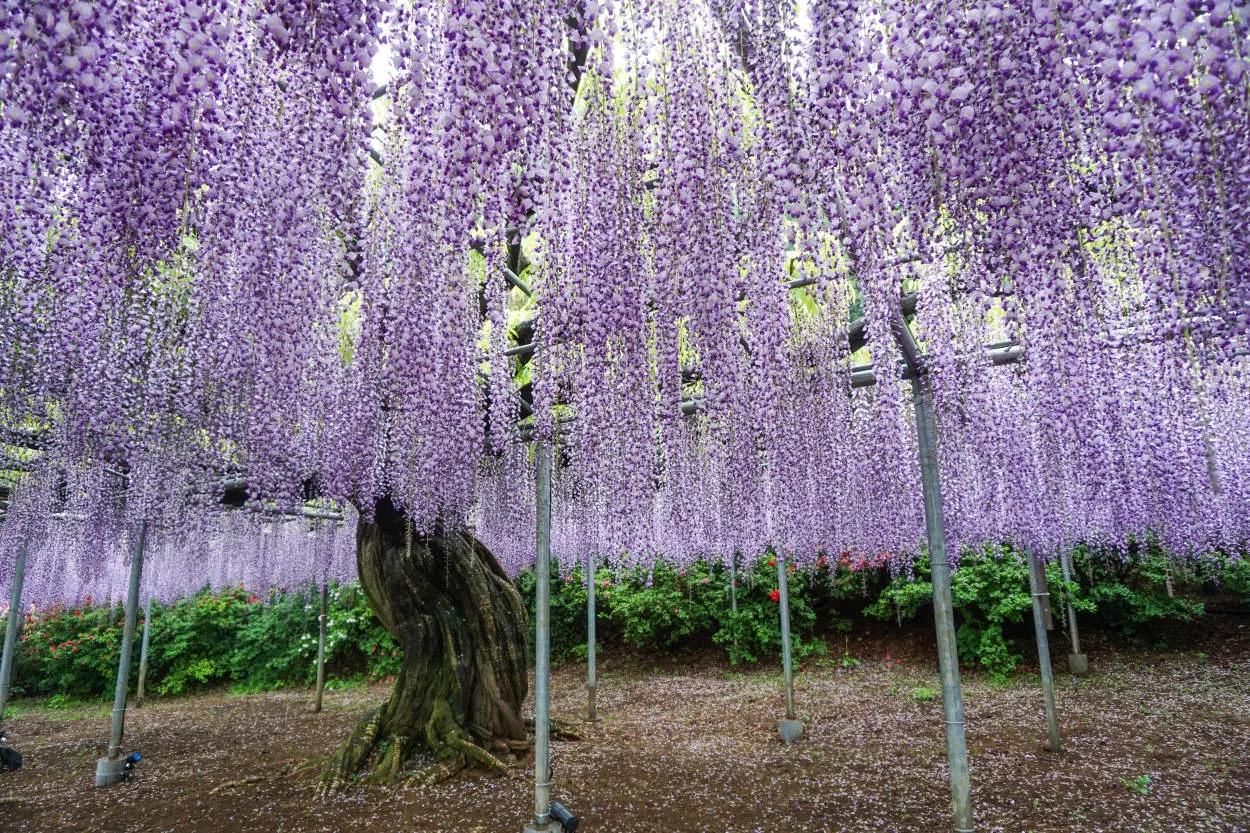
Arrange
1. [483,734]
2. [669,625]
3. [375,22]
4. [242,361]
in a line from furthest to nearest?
[669,625] → [483,734] → [242,361] → [375,22]

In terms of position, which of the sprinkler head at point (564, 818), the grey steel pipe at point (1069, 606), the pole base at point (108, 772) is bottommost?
the pole base at point (108, 772)

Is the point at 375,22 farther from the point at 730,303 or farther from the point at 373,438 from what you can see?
the point at 373,438

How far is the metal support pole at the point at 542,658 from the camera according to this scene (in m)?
3.86

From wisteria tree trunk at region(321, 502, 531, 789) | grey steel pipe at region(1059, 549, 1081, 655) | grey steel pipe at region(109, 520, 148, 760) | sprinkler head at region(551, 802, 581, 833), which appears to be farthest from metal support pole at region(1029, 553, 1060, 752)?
grey steel pipe at region(109, 520, 148, 760)

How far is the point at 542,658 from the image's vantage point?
413 cm

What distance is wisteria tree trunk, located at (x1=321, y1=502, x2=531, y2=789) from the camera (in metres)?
5.71

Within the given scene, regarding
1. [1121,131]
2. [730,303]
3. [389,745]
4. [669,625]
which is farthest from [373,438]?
[669,625]

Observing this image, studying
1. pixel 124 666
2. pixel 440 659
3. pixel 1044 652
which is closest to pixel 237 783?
pixel 124 666

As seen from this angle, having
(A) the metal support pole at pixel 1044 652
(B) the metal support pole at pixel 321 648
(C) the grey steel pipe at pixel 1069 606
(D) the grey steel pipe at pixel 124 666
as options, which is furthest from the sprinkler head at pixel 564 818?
(C) the grey steel pipe at pixel 1069 606

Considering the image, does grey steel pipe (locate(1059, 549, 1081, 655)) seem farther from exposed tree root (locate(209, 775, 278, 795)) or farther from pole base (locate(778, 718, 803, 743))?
exposed tree root (locate(209, 775, 278, 795))

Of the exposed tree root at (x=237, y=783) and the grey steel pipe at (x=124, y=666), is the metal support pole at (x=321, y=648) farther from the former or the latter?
the exposed tree root at (x=237, y=783)

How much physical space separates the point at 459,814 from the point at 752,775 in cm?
234

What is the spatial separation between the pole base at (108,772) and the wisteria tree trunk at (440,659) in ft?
7.47

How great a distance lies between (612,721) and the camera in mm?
8008
